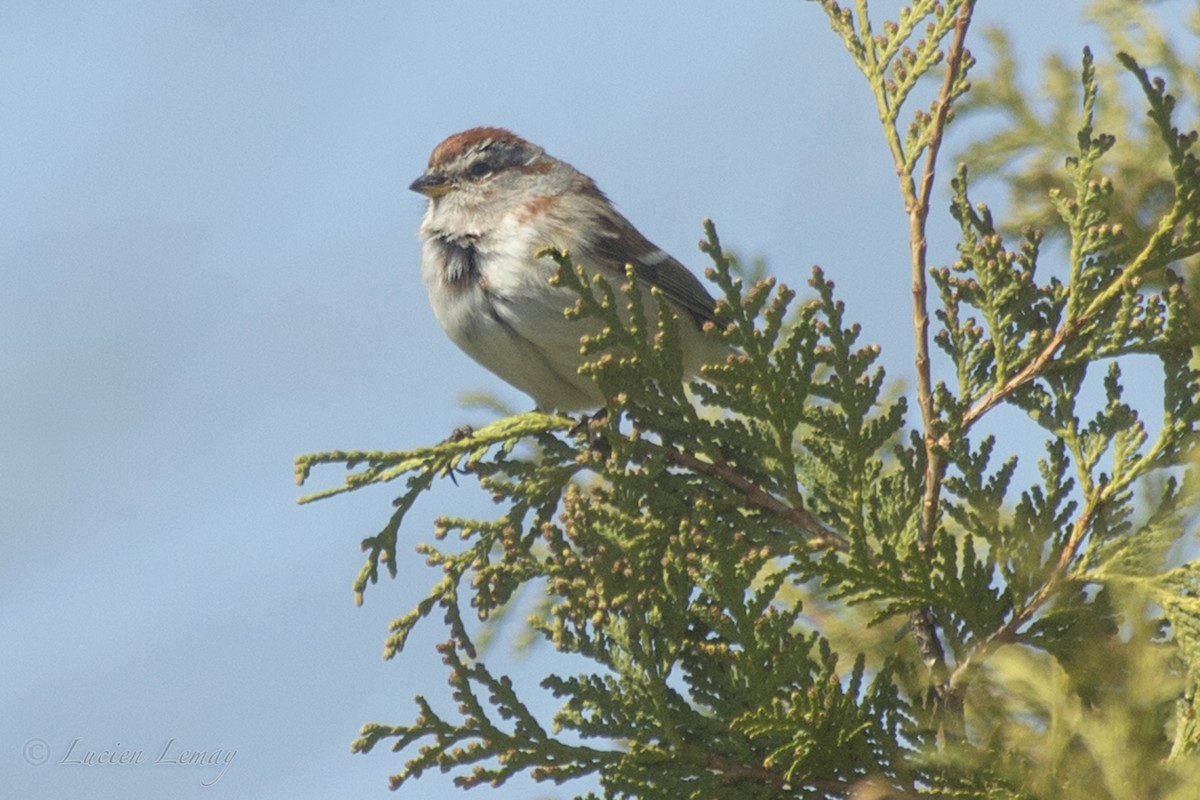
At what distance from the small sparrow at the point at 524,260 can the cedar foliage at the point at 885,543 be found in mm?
877

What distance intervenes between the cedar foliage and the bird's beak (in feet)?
7.52

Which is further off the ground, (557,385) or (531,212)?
(531,212)

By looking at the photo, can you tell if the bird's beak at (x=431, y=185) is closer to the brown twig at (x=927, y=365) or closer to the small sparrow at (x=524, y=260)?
the small sparrow at (x=524, y=260)

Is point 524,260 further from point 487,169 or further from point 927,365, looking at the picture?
point 927,365

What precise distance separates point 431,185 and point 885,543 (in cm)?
294

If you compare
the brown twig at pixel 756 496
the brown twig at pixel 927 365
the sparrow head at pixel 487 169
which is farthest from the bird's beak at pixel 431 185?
the brown twig at pixel 927 365

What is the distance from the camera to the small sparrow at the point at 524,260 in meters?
4.14

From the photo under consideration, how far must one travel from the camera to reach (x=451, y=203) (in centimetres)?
490

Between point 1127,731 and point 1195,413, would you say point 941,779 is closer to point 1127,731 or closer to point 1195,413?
point 1127,731

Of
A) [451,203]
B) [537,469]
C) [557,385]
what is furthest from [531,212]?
[537,469]

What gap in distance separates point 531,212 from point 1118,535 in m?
2.54

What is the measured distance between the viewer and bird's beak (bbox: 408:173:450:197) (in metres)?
5.07

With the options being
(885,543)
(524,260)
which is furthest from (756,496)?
(524,260)

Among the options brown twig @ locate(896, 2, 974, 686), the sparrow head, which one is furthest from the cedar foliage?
the sparrow head
